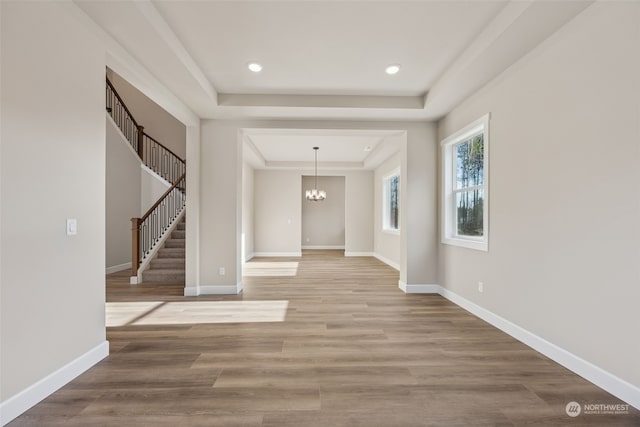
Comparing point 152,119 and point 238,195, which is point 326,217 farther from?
point 238,195

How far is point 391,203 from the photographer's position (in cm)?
827

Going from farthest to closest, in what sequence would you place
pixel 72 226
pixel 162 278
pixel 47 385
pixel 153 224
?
pixel 153 224
pixel 162 278
pixel 72 226
pixel 47 385

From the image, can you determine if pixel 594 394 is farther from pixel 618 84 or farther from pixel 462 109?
pixel 462 109

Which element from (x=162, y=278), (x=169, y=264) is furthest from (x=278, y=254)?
(x=162, y=278)

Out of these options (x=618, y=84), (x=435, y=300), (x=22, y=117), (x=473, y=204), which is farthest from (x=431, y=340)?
(x=22, y=117)

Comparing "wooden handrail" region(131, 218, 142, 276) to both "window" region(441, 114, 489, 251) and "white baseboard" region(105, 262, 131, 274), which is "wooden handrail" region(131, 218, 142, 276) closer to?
"white baseboard" region(105, 262, 131, 274)

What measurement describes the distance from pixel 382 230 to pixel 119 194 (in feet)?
21.1

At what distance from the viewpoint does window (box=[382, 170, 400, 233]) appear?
25.7 feet

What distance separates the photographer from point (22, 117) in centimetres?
179

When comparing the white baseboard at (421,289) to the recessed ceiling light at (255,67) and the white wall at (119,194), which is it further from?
the white wall at (119,194)

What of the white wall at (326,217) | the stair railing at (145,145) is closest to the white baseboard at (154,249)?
the stair railing at (145,145)

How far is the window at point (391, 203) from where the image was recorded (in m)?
7.83

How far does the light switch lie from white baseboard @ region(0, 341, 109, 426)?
91 cm

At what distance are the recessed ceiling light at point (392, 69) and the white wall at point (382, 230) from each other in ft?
12.1
